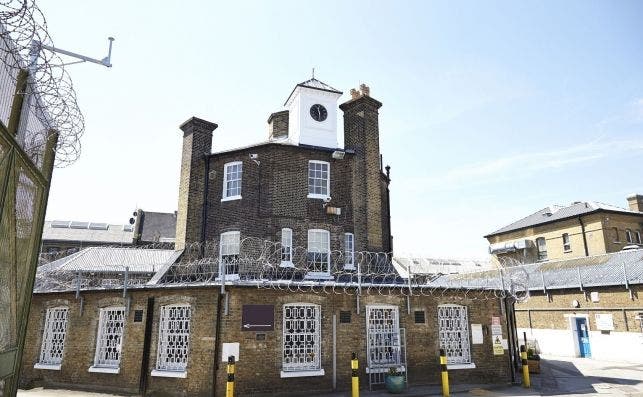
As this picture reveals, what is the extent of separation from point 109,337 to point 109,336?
0.11 feet

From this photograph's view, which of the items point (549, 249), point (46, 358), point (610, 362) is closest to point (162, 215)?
point (46, 358)

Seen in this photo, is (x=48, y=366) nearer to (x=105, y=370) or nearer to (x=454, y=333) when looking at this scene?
(x=105, y=370)

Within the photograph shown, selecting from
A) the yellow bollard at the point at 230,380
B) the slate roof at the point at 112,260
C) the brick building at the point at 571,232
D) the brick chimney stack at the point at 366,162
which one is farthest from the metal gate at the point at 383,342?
the brick building at the point at 571,232

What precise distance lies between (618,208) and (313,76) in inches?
1095

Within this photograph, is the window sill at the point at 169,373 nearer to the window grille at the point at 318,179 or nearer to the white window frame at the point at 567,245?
the window grille at the point at 318,179

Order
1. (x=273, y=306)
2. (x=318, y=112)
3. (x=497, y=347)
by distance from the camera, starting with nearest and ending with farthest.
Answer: (x=273, y=306), (x=497, y=347), (x=318, y=112)

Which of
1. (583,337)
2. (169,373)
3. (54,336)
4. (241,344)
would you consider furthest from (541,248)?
(54,336)

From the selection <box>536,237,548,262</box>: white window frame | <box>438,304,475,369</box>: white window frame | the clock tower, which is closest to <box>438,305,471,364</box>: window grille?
<box>438,304,475,369</box>: white window frame

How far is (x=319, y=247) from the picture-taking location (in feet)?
63.8

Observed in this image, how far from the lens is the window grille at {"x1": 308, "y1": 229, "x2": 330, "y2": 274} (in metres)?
19.1

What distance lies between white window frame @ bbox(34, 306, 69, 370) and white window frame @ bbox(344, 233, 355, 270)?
443 inches

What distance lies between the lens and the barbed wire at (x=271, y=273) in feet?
44.3

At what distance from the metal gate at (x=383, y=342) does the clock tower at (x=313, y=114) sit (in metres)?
9.82

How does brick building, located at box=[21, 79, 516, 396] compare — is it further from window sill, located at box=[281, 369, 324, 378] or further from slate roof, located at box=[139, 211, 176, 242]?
slate roof, located at box=[139, 211, 176, 242]
